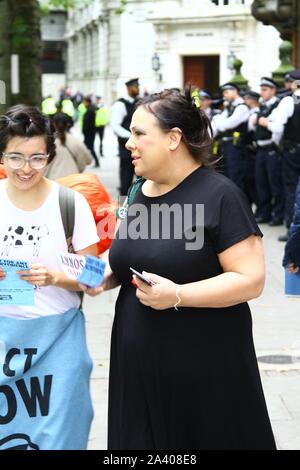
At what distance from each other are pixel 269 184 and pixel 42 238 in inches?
400

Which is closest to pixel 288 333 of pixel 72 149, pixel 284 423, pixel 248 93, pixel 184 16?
pixel 284 423

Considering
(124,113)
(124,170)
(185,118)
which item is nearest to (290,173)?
(124,113)

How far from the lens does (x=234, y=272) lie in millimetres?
3426

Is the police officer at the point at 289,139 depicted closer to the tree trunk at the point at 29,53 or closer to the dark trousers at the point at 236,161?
the dark trousers at the point at 236,161

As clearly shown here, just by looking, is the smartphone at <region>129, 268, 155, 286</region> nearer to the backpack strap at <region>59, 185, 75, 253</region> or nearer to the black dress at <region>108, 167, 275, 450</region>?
the black dress at <region>108, 167, 275, 450</region>

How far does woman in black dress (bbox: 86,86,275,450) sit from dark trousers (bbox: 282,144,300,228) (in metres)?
8.39

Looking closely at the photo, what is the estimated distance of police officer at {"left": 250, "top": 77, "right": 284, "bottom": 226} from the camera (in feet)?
43.5

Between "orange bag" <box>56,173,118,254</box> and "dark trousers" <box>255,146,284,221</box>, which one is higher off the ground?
"orange bag" <box>56,173,118,254</box>

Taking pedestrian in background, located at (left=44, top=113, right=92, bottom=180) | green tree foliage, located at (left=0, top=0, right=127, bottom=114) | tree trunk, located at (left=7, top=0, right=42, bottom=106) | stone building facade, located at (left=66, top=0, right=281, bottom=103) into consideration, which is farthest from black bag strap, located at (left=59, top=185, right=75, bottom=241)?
stone building facade, located at (left=66, top=0, right=281, bottom=103)

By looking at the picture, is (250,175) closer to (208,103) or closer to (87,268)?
(208,103)

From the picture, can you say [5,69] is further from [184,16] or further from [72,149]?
[184,16]

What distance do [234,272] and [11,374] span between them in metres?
0.97

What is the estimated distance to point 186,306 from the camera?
11.2ft

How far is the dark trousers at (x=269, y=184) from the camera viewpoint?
1340 cm
